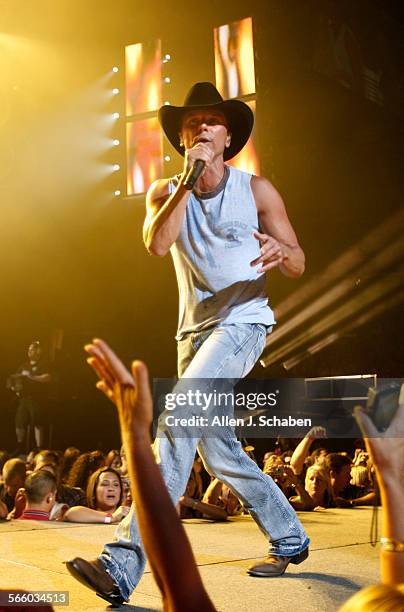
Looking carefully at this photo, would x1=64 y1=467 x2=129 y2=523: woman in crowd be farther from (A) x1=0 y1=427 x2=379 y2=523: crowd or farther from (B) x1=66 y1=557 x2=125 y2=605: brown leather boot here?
(B) x1=66 y1=557 x2=125 y2=605: brown leather boot

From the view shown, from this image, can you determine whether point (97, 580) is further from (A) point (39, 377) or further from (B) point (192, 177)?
(A) point (39, 377)

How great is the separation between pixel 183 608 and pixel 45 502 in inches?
116

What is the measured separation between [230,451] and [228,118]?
1078 mm

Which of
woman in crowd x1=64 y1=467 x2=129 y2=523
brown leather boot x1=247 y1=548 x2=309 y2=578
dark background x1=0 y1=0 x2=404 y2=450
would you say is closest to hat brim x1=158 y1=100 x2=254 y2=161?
brown leather boot x1=247 y1=548 x2=309 y2=578

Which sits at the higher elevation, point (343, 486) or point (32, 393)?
point (32, 393)

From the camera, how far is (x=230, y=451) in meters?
2.16

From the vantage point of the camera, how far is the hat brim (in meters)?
2.39

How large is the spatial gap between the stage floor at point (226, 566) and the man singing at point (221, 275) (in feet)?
0.43

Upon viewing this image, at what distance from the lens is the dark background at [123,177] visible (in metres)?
9.62

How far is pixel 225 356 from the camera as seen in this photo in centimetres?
210

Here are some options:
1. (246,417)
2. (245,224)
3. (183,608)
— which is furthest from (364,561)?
(246,417)

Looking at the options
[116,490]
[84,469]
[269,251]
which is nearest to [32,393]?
[84,469]

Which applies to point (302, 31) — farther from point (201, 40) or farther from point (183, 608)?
point (183, 608)

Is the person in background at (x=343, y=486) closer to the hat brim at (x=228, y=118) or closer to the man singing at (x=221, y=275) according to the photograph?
the man singing at (x=221, y=275)
